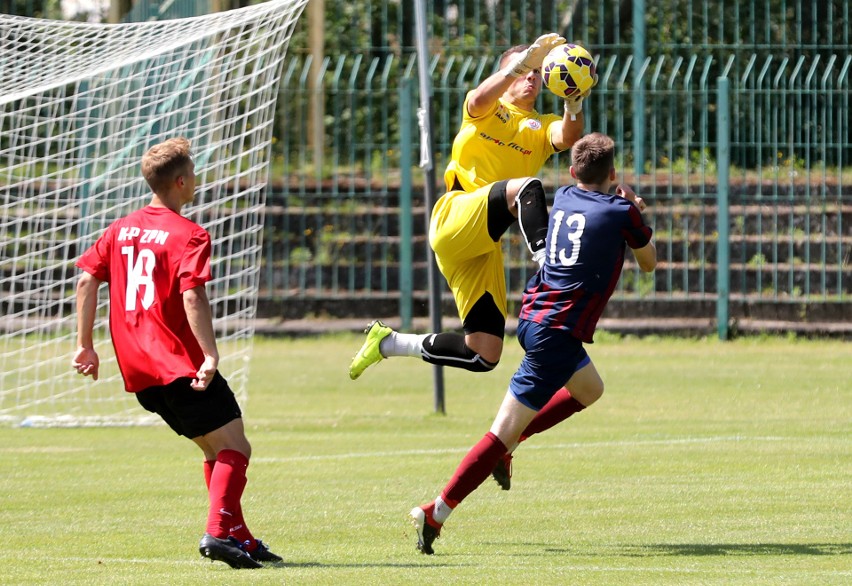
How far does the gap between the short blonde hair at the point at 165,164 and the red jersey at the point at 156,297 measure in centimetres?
15

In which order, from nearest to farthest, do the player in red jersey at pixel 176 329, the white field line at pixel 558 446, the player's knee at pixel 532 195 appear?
the player in red jersey at pixel 176 329, the player's knee at pixel 532 195, the white field line at pixel 558 446

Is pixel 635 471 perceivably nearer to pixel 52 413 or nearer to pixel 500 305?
pixel 500 305

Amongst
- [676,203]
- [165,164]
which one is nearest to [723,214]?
[676,203]

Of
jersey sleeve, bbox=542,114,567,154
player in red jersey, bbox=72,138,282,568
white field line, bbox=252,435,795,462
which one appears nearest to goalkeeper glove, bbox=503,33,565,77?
jersey sleeve, bbox=542,114,567,154

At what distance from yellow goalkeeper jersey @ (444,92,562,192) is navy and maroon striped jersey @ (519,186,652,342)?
4.93 feet

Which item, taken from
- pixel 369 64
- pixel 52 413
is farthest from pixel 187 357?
pixel 369 64

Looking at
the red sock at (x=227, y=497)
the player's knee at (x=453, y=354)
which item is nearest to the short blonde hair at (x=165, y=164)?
the red sock at (x=227, y=497)

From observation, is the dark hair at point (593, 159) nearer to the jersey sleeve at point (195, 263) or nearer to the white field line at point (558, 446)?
the jersey sleeve at point (195, 263)

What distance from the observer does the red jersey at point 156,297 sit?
6465 mm

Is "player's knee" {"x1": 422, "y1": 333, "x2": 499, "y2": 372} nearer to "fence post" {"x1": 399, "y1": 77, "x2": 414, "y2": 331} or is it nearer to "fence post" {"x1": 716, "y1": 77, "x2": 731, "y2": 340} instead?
"fence post" {"x1": 399, "y1": 77, "x2": 414, "y2": 331}

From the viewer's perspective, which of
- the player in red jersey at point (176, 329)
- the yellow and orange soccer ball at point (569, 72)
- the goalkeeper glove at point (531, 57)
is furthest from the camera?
the goalkeeper glove at point (531, 57)

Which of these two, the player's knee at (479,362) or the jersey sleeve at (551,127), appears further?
the jersey sleeve at (551,127)

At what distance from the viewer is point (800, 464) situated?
9.46 metres

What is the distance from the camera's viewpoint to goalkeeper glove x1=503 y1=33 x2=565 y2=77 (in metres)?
8.09
